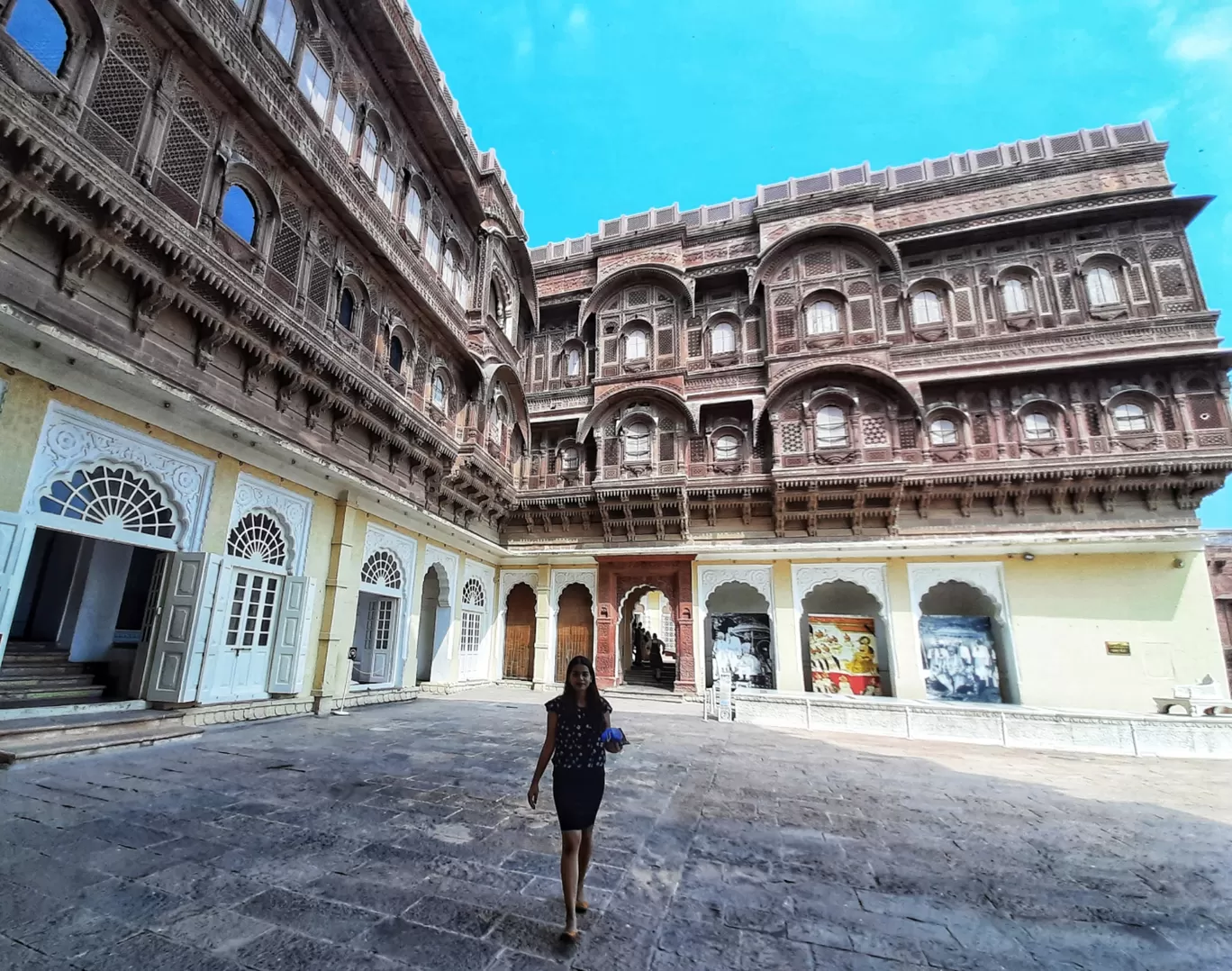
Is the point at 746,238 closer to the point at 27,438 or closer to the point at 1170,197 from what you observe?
the point at 1170,197

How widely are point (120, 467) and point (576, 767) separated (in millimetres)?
7061

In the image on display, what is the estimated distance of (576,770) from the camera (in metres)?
2.66

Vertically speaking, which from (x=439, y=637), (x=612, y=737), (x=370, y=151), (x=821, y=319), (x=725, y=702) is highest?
(x=370, y=151)

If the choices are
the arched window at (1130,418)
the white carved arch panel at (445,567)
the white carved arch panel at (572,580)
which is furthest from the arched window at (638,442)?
the arched window at (1130,418)

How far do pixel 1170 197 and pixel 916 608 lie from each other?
11.2 m

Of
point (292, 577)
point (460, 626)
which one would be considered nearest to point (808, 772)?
point (292, 577)

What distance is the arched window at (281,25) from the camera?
310 inches

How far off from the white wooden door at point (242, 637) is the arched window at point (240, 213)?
4.66 metres

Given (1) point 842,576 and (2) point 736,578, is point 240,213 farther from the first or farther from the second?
(1) point 842,576

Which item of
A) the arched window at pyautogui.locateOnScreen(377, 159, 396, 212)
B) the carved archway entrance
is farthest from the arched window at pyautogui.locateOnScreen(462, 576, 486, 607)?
the arched window at pyautogui.locateOnScreen(377, 159, 396, 212)

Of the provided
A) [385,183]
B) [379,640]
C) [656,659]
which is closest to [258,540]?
[379,640]

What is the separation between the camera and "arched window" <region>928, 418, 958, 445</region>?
13773 millimetres

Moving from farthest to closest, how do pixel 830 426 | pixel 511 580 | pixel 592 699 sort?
pixel 511 580 → pixel 830 426 → pixel 592 699

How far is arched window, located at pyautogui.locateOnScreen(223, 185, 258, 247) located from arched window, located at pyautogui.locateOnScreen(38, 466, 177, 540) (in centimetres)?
354
